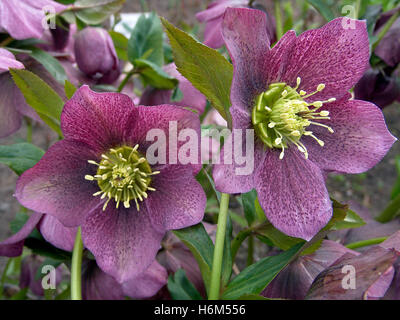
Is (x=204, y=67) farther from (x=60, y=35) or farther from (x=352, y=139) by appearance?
(x=60, y=35)

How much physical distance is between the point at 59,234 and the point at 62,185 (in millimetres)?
95

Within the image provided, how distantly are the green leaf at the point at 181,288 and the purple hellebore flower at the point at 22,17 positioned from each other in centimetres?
41

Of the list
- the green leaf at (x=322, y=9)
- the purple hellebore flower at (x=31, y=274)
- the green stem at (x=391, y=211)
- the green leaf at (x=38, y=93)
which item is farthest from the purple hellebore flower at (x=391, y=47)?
the purple hellebore flower at (x=31, y=274)

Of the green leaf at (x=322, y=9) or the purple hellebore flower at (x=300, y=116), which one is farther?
the green leaf at (x=322, y=9)

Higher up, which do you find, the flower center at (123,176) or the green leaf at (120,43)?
the green leaf at (120,43)

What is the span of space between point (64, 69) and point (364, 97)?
559 mm

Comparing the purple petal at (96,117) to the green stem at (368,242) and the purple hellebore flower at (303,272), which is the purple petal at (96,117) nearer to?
the purple hellebore flower at (303,272)

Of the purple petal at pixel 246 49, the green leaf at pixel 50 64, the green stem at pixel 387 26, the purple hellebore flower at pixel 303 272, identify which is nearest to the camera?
the purple petal at pixel 246 49

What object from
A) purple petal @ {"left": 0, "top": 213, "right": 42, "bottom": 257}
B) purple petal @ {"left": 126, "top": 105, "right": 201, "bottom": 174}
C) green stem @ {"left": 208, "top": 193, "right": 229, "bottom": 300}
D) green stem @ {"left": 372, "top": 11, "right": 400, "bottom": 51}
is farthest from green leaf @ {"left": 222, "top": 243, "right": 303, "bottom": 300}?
green stem @ {"left": 372, "top": 11, "right": 400, "bottom": 51}

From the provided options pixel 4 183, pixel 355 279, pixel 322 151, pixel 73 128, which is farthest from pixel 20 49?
→ pixel 4 183

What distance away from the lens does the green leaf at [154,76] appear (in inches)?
30.0

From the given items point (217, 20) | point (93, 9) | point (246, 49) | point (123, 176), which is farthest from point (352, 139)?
point (93, 9)

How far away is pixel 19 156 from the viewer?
675 millimetres

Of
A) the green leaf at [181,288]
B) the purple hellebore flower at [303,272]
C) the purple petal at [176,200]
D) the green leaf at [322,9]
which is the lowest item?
the green leaf at [181,288]
